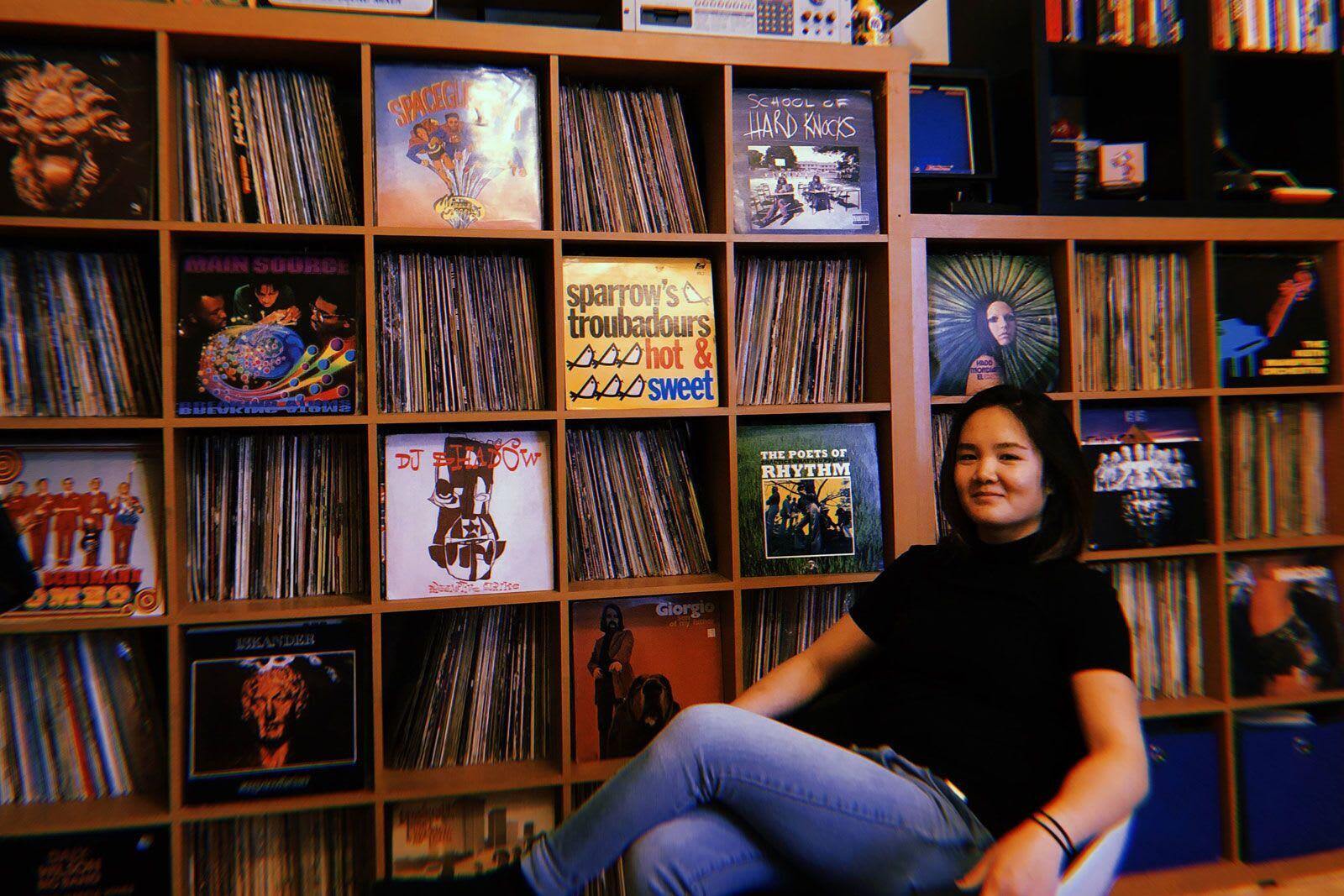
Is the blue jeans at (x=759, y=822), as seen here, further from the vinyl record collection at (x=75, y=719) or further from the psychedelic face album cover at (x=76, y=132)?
the psychedelic face album cover at (x=76, y=132)

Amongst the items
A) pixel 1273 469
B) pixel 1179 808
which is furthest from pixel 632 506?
pixel 1273 469

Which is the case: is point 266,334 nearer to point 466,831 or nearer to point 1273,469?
point 466,831

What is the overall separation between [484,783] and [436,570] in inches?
18.2

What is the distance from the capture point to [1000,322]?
204 cm

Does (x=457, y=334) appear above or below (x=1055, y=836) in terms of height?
above

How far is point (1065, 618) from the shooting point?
127cm

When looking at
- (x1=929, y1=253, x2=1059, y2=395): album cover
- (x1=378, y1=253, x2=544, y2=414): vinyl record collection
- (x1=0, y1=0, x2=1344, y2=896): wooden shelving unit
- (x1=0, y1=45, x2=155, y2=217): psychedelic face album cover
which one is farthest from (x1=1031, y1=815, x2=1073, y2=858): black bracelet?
(x1=0, y1=45, x2=155, y2=217): psychedelic face album cover

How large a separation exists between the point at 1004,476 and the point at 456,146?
1290 mm

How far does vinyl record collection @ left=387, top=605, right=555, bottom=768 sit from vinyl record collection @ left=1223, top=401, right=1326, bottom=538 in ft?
5.77

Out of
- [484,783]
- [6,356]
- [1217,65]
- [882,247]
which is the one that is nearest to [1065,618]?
[882,247]

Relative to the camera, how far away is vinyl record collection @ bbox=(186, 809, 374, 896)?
5.74ft

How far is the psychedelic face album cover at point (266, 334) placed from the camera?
67.0 inches

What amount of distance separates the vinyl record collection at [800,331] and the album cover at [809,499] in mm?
104

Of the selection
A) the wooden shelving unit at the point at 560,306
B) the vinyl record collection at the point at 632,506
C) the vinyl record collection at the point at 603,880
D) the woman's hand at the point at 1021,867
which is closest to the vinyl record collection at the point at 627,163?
the wooden shelving unit at the point at 560,306
